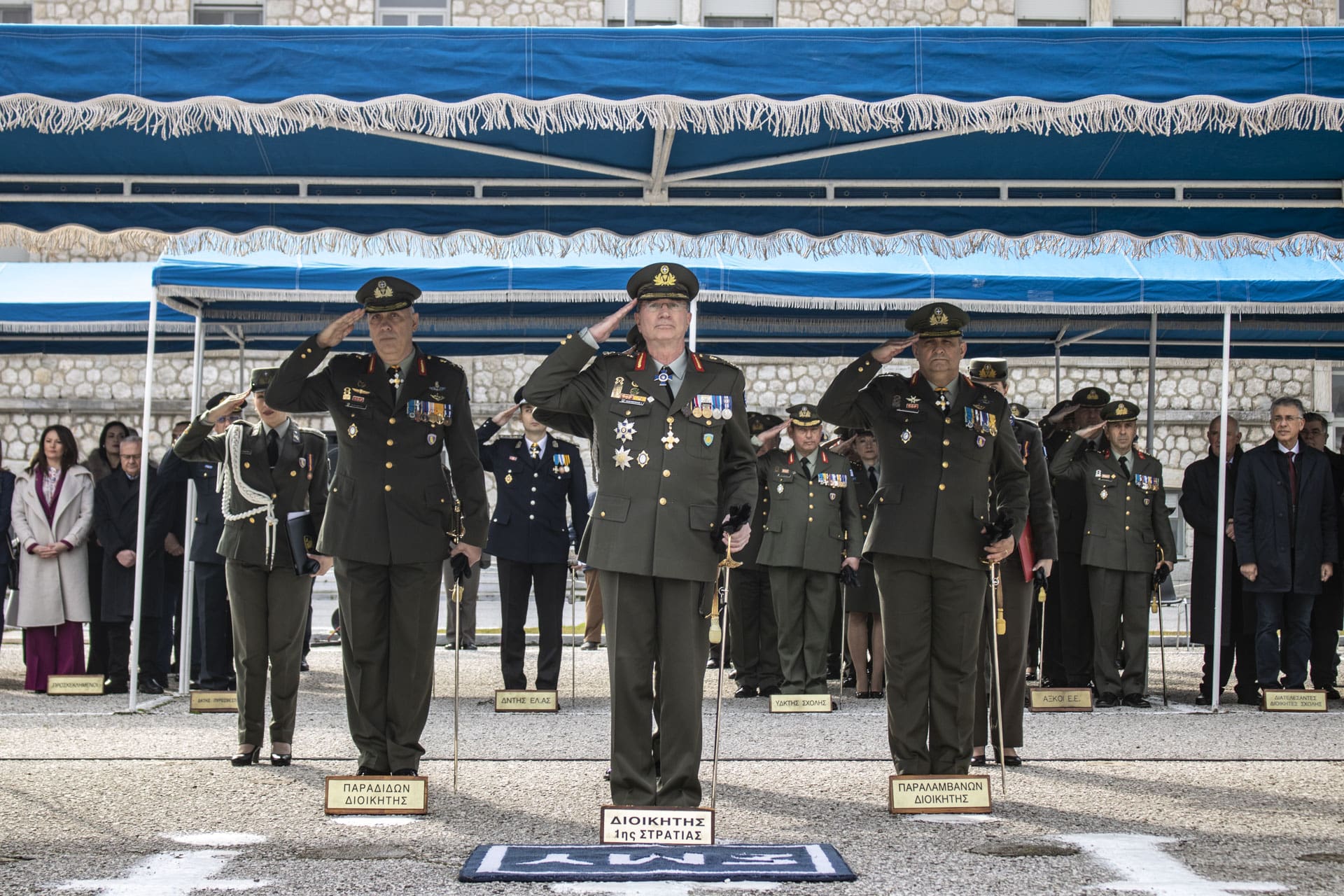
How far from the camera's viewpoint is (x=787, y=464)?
9742 mm

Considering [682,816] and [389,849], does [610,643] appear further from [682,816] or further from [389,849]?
[389,849]

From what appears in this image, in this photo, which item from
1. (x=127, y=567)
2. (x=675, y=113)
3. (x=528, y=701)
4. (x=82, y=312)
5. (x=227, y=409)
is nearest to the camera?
(x=675, y=113)

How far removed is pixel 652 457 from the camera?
525cm

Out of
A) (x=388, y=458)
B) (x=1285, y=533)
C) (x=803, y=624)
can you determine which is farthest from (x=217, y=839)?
(x=1285, y=533)

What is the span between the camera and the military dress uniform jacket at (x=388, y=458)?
5.70 meters

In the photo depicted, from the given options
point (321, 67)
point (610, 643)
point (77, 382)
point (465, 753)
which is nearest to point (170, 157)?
point (321, 67)

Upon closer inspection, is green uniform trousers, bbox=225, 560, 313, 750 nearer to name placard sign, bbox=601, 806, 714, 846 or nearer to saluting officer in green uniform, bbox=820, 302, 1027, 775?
name placard sign, bbox=601, 806, 714, 846

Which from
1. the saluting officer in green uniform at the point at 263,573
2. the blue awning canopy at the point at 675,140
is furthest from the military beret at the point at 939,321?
the saluting officer in green uniform at the point at 263,573

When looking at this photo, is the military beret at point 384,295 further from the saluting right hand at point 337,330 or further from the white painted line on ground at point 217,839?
the white painted line on ground at point 217,839

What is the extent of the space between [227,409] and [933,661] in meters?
3.70

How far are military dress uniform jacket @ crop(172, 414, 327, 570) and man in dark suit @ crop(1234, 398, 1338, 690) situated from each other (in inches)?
233

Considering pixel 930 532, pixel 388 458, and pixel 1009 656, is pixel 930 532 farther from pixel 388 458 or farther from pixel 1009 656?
pixel 388 458

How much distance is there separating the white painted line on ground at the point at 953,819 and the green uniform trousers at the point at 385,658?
1962 millimetres

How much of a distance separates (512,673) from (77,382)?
1723cm
